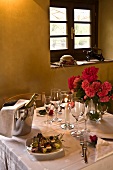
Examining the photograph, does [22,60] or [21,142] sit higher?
[22,60]

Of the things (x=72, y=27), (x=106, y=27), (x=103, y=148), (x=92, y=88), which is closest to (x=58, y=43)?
(x=72, y=27)

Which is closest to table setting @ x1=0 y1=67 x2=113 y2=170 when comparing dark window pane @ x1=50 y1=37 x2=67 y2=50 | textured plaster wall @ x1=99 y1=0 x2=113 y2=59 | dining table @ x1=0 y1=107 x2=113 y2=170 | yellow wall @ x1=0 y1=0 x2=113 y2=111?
dining table @ x1=0 y1=107 x2=113 y2=170

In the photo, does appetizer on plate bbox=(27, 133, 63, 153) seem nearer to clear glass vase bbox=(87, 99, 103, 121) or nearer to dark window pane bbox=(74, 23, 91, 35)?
clear glass vase bbox=(87, 99, 103, 121)

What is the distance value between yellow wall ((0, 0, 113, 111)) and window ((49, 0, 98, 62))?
1.76 ft

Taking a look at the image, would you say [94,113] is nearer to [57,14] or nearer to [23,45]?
[23,45]

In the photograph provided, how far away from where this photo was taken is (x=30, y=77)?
2236 mm

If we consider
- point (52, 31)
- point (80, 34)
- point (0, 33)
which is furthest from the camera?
point (80, 34)

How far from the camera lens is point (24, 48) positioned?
2.14 metres

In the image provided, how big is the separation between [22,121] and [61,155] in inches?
13.1

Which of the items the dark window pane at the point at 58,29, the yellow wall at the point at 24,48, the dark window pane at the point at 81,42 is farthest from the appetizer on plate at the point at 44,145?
the dark window pane at the point at 81,42

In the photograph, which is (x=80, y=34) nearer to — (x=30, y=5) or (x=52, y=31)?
(x=52, y=31)

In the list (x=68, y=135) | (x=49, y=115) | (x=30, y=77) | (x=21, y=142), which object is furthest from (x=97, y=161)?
(x=30, y=77)

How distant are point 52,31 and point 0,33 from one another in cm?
95

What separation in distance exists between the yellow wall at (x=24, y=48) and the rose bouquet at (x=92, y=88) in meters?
0.85
